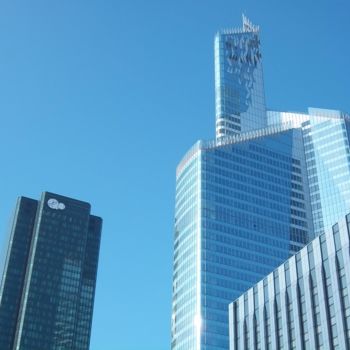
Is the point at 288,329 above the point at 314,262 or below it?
below

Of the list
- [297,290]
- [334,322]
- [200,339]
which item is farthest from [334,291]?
[200,339]

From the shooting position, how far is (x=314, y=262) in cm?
7362

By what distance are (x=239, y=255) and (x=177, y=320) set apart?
25.7 metres

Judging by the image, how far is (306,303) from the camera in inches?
2862

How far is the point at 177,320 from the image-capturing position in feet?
626

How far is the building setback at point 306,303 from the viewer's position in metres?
67.1

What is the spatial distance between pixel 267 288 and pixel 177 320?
11202cm

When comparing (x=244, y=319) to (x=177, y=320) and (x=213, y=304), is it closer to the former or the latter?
(x=213, y=304)

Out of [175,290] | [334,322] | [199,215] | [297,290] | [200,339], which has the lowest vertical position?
[334,322]

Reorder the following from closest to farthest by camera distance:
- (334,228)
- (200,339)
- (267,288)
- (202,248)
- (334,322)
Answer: (334,322) → (334,228) → (267,288) → (200,339) → (202,248)

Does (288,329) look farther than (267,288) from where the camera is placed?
No

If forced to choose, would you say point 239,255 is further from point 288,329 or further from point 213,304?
point 288,329

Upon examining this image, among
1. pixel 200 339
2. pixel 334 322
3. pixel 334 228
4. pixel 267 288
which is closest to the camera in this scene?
pixel 334 322

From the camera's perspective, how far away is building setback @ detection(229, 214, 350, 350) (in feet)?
220
